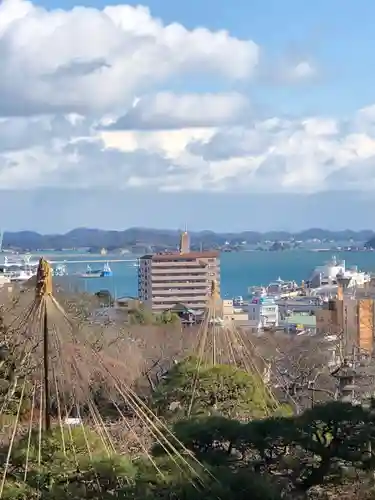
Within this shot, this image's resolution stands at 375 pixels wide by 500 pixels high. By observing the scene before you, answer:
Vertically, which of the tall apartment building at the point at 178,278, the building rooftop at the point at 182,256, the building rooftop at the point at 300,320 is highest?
the building rooftop at the point at 182,256

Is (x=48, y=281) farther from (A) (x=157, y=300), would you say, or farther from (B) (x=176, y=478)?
(A) (x=157, y=300)

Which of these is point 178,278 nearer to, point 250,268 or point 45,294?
point 45,294

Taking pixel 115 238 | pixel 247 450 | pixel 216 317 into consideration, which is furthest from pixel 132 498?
pixel 115 238

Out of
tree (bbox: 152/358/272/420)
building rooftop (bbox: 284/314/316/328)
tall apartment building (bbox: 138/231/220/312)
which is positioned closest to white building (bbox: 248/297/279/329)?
building rooftop (bbox: 284/314/316/328)

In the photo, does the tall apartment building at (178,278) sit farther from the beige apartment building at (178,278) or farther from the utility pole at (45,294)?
the utility pole at (45,294)

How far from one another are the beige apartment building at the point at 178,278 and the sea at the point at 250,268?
31.4 feet

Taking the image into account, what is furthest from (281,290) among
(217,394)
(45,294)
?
(45,294)

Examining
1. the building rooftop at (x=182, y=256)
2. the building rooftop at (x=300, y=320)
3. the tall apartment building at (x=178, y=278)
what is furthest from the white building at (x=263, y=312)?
the building rooftop at (x=182, y=256)

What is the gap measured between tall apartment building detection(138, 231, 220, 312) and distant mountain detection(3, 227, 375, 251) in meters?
4.78

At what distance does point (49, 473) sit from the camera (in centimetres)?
448

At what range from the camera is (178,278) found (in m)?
34.0

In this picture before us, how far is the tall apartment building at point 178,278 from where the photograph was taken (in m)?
33.5

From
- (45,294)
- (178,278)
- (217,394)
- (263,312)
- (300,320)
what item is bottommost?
(300,320)

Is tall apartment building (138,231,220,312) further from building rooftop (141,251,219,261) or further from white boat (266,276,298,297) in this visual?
white boat (266,276,298,297)
